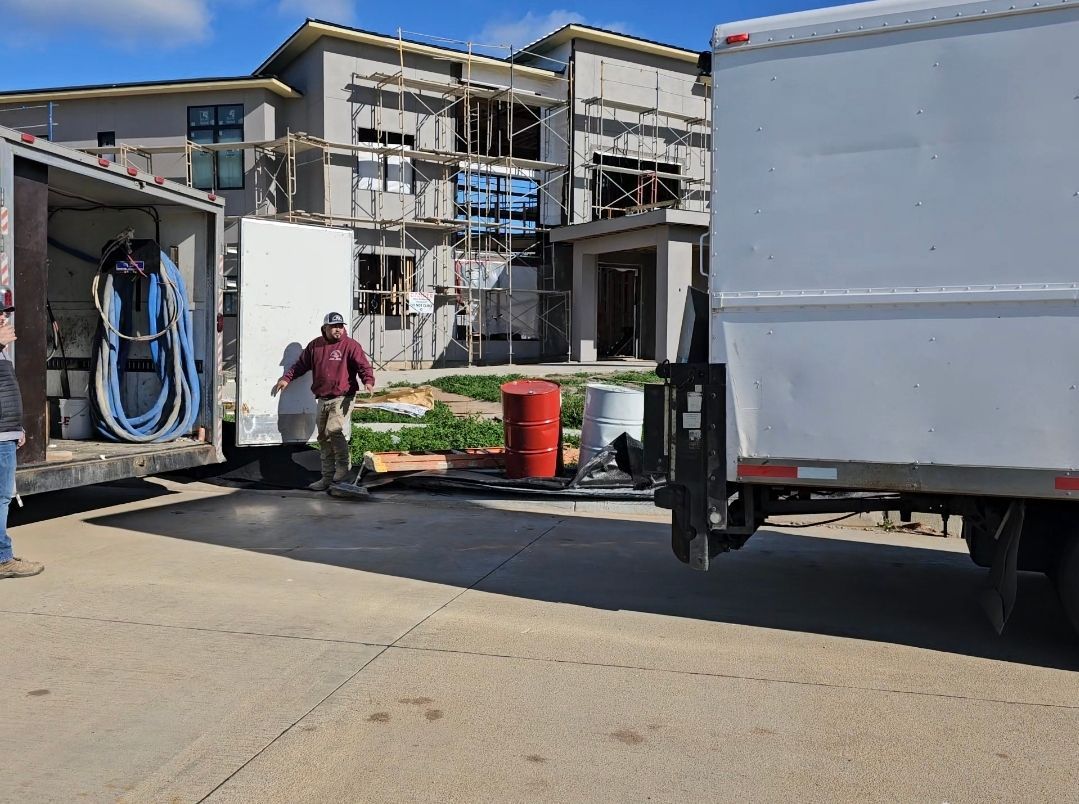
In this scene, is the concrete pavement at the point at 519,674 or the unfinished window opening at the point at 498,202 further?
the unfinished window opening at the point at 498,202

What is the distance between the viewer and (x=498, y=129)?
1163 inches

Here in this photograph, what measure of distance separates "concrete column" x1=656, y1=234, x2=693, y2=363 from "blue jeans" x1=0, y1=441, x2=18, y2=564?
741 inches

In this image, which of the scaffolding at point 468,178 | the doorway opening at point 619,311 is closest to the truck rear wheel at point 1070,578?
the scaffolding at point 468,178

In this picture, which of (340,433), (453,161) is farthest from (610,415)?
(453,161)

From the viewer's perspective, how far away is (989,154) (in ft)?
15.2

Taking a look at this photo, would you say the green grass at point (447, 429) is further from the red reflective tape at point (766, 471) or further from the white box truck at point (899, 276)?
the white box truck at point (899, 276)

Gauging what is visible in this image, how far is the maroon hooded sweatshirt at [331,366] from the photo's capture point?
9.44 meters

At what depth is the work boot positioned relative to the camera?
20.4ft

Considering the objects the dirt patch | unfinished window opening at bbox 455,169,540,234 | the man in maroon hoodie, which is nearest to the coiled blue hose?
the man in maroon hoodie

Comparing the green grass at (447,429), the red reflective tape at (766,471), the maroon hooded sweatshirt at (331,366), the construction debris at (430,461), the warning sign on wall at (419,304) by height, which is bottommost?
the construction debris at (430,461)

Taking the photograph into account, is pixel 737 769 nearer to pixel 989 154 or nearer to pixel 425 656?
pixel 425 656

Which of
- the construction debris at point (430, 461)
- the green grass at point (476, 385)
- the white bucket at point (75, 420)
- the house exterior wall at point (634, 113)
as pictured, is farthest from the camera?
the house exterior wall at point (634, 113)

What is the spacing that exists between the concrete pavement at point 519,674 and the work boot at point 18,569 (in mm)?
115

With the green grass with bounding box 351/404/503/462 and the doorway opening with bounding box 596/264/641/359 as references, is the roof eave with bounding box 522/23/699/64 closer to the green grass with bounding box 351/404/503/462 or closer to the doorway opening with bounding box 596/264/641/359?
the doorway opening with bounding box 596/264/641/359
